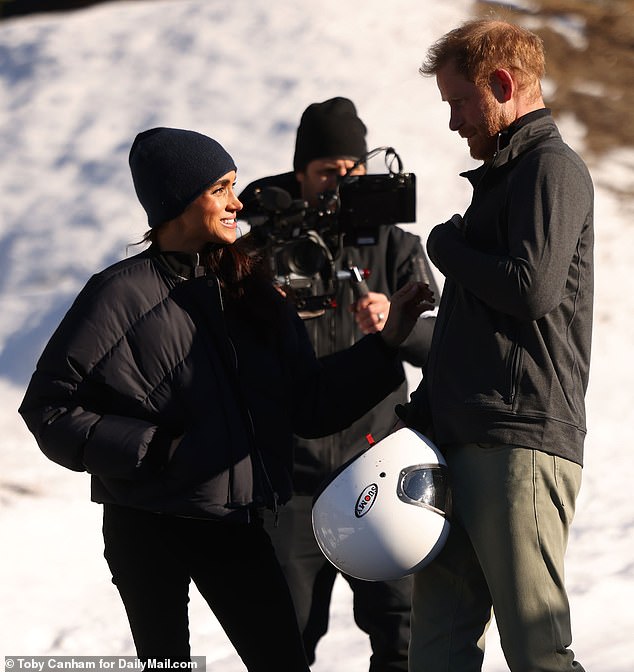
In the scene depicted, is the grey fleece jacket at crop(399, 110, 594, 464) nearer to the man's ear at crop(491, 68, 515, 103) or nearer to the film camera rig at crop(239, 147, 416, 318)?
the man's ear at crop(491, 68, 515, 103)

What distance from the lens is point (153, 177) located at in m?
3.10

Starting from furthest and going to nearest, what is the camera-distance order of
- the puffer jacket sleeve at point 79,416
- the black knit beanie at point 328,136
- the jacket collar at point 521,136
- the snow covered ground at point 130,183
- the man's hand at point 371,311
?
the snow covered ground at point 130,183, the black knit beanie at point 328,136, the man's hand at point 371,311, the puffer jacket sleeve at point 79,416, the jacket collar at point 521,136

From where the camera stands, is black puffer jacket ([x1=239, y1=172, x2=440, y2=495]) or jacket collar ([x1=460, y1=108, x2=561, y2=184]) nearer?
jacket collar ([x1=460, y1=108, x2=561, y2=184])

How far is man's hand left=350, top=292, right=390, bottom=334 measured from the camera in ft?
12.2

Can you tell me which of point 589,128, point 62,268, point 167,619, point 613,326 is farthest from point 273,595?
point 589,128

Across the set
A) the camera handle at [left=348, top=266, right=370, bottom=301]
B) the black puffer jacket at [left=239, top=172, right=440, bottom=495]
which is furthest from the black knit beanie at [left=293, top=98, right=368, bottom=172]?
the camera handle at [left=348, top=266, right=370, bottom=301]

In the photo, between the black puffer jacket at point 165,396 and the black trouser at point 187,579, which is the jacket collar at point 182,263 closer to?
the black puffer jacket at point 165,396

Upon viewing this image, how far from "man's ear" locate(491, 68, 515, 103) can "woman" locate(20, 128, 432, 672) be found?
1.73 feet

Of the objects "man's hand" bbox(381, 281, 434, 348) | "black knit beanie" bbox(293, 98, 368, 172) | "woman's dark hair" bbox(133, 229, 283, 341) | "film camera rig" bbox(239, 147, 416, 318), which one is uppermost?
"black knit beanie" bbox(293, 98, 368, 172)

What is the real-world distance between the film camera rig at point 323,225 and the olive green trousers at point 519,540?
4.25ft

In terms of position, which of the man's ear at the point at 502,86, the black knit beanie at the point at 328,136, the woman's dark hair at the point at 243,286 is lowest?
the woman's dark hair at the point at 243,286

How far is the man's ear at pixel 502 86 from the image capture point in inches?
106

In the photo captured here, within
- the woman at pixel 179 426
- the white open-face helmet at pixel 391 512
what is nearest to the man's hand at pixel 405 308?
the woman at pixel 179 426

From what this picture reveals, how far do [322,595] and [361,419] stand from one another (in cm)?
65
